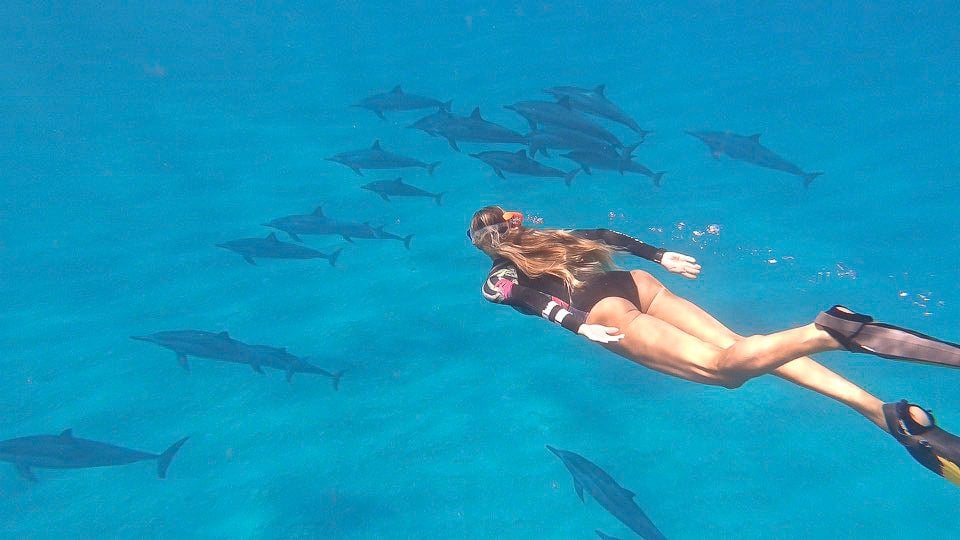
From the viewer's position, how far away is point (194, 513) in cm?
763

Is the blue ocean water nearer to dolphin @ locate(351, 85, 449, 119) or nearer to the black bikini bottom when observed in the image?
dolphin @ locate(351, 85, 449, 119)

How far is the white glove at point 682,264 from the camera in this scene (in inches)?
188

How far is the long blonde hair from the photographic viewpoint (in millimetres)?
4629

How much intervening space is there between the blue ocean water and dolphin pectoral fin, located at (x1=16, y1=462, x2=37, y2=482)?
27cm

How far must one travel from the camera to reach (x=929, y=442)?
3.44 meters

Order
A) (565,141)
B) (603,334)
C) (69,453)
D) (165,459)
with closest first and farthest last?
(603,334) < (69,453) < (165,459) < (565,141)

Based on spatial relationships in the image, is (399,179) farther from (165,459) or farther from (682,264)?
(682,264)

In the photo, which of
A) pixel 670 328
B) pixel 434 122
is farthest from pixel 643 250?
pixel 434 122

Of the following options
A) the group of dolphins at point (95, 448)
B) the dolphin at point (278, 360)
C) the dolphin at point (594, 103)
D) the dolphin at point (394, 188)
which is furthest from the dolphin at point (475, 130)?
the group of dolphins at point (95, 448)

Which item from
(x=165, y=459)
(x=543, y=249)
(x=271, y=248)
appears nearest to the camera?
(x=543, y=249)

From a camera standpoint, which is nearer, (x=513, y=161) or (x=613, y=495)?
(x=613, y=495)

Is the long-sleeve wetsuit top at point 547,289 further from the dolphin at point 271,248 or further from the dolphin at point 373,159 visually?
the dolphin at point 373,159

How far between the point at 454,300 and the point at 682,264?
213 inches

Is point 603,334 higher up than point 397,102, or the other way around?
point 603,334
